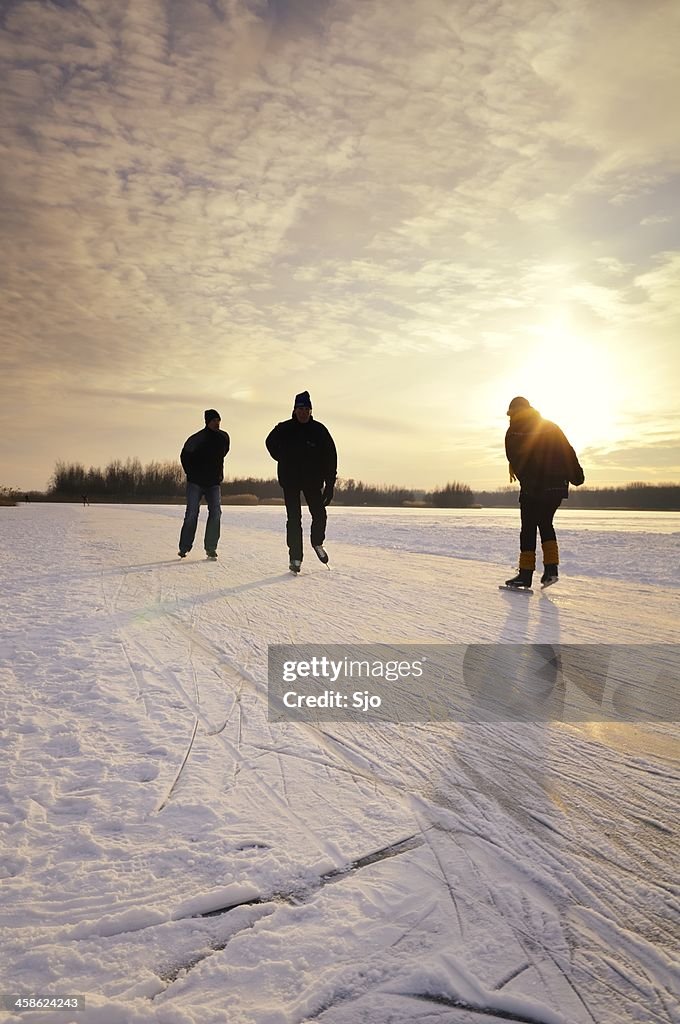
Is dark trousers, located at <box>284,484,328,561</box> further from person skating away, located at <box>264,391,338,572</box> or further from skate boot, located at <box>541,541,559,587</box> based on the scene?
skate boot, located at <box>541,541,559,587</box>

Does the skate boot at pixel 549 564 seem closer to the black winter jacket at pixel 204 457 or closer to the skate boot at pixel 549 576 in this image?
the skate boot at pixel 549 576

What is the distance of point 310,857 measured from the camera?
1604mm

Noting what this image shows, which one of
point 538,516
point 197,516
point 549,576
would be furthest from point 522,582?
point 197,516

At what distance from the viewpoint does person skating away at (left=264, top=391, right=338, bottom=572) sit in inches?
306

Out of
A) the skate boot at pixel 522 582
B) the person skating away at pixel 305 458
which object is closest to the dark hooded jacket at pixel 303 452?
the person skating away at pixel 305 458

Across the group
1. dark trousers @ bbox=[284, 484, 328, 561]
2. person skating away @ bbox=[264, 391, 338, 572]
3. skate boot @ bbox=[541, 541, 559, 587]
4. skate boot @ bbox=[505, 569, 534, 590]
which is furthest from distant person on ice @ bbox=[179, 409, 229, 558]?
skate boot @ bbox=[541, 541, 559, 587]

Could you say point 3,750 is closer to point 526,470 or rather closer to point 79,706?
point 79,706

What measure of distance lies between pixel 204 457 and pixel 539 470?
15.7ft

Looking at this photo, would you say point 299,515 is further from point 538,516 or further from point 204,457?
point 538,516

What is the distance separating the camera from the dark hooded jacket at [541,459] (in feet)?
22.7

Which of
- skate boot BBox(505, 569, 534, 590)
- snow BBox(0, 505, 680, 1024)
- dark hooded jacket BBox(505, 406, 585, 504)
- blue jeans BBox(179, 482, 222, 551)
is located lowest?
snow BBox(0, 505, 680, 1024)

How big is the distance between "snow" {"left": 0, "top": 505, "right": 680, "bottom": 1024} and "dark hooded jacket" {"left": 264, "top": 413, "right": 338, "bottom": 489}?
4.51 m

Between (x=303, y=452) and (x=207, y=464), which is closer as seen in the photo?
(x=303, y=452)

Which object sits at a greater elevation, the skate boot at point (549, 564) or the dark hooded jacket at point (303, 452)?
the dark hooded jacket at point (303, 452)
